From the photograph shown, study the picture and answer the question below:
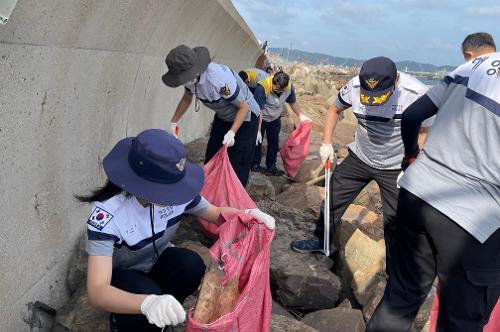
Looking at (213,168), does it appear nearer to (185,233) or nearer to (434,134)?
(185,233)

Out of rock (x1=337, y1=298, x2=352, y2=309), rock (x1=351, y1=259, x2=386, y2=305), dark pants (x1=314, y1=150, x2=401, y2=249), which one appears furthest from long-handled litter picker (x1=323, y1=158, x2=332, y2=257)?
rock (x1=337, y1=298, x2=352, y2=309)

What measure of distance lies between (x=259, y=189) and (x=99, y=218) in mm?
2614

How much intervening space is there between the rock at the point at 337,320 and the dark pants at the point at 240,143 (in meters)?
1.25

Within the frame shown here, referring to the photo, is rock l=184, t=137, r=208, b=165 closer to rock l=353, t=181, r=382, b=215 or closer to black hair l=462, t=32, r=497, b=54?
rock l=353, t=181, r=382, b=215

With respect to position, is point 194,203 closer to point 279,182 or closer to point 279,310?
point 279,310

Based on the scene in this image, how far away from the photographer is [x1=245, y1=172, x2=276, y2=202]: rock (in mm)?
4082

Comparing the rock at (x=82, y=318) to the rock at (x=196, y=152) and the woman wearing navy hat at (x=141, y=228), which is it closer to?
the woman wearing navy hat at (x=141, y=228)

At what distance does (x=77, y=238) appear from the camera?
2.47 metres

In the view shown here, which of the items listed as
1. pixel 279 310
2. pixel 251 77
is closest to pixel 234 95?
pixel 279 310

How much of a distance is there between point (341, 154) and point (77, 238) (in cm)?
476

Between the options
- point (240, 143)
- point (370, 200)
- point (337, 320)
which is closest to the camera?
point (337, 320)

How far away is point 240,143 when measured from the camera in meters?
3.37

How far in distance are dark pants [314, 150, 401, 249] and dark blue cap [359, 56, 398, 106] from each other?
1.69ft

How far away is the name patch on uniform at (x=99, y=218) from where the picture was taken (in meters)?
1.63
